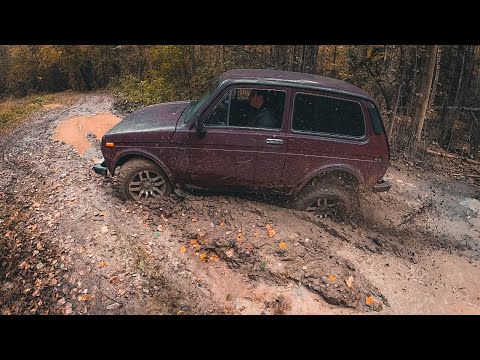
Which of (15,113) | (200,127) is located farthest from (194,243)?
(15,113)

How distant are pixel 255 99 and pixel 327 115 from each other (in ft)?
3.48

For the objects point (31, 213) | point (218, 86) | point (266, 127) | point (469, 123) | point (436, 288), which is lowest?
point (436, 288)

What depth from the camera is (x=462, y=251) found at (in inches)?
220

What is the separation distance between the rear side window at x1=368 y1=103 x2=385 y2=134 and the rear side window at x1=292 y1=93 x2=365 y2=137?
137 millimetres

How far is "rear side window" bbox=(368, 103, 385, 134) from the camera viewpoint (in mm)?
5133

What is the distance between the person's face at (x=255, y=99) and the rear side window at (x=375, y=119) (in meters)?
1.58

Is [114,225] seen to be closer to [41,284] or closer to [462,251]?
[41,284]

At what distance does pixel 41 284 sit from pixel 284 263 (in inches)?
121

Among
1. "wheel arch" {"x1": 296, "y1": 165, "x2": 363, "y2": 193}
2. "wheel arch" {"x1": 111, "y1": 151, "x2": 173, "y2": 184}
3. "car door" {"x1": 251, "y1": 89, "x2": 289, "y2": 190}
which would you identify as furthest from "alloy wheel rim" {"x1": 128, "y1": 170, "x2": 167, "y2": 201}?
"wheel arch" {"x1": 296, "y1": 165, "x2": 363, "y2": 193}

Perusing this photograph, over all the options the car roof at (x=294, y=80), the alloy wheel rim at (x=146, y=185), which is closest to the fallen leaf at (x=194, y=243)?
the alloy wheel rim at (x=146, y=185)

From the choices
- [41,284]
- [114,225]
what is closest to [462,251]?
[114,225]

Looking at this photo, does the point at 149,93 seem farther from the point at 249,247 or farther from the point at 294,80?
the point at 249,247

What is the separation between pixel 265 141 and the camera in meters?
5.06

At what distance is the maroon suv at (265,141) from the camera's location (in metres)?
5.05
